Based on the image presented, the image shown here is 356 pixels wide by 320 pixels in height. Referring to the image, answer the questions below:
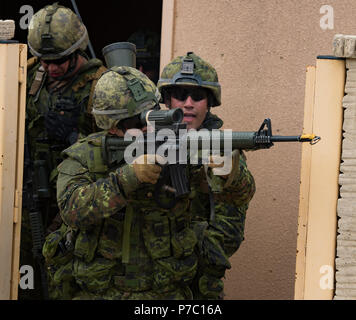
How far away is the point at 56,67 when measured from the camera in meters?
6.44

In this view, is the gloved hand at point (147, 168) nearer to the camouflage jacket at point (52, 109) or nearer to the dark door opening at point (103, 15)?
the camouflage jacket at point (52, 109)

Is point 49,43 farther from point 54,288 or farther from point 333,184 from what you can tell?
point 333,184

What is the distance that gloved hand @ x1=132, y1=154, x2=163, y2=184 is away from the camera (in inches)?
186

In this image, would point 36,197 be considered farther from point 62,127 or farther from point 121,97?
point 121,97

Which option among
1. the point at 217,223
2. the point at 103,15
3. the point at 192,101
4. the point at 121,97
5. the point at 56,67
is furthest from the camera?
the point at 103,15

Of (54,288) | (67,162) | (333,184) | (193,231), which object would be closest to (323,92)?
(333,184)

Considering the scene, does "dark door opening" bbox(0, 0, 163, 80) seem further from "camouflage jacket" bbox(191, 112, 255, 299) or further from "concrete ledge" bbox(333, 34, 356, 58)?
"concrete ledge" bbox(333, 34, 356, 58)

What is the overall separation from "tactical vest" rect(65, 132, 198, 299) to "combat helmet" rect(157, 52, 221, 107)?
81 centimetres

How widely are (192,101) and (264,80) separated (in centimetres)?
116

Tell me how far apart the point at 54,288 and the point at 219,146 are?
1.47m

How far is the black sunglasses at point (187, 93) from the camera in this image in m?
5.73

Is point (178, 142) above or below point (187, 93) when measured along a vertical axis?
below

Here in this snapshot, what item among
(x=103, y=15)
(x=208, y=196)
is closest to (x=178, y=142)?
(x=208, y=196)

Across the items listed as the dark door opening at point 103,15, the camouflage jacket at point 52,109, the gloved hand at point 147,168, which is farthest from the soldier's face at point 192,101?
the dark door opening at point 103,15
